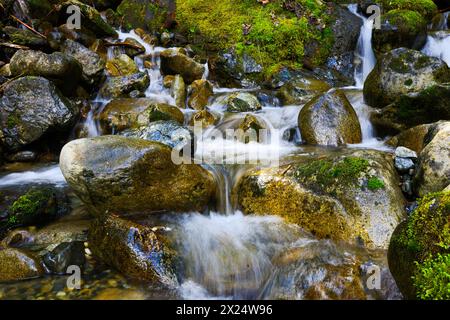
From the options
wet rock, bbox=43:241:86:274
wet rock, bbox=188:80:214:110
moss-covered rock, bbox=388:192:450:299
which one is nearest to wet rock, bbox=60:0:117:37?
wet rock, bbox=188:80:214:110

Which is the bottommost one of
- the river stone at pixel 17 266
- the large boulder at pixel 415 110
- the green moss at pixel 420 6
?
the river stone at pixel 17 266

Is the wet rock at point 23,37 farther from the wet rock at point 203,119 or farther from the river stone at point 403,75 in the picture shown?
the river stone at point 403,75

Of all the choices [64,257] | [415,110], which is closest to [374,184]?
[415,110]

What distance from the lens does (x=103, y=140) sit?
499 cm

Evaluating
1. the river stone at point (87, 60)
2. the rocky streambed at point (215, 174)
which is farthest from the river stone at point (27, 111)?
the river stone at point (87, 60)

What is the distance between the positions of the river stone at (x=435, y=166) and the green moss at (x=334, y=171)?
30.6 inches

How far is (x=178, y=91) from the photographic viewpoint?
9719mm

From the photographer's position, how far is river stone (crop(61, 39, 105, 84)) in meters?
9.34

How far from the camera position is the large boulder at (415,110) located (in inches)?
259

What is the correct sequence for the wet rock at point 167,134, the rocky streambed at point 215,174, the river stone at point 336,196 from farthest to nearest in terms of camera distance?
the wet rock at point 167,134
the river stone at point 336,196
the rocky streambed at point 215,174

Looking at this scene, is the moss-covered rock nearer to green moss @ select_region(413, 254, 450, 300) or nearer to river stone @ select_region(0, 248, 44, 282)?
green moss @ select_region(413, 254, 450, 300)

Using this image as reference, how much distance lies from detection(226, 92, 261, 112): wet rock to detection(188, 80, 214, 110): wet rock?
0.75 meters

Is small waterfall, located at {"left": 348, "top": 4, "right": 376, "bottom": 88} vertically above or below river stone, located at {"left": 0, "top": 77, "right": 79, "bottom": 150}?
above

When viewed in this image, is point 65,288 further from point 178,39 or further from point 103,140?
point 178,39
